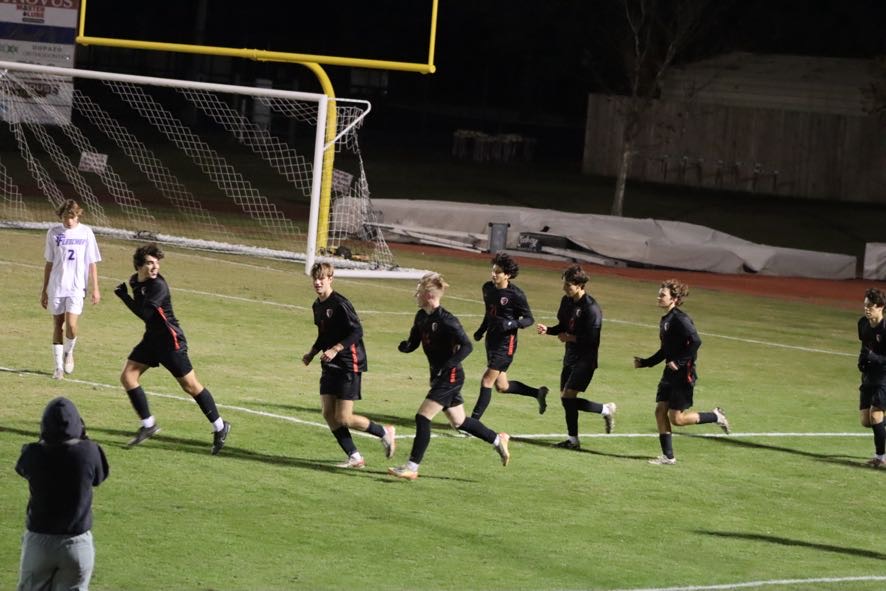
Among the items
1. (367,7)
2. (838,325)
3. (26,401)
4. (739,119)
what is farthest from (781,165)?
(26,401)

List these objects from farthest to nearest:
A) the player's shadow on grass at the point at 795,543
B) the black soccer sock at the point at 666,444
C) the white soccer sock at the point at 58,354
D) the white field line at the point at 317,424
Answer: the white soccer sock at the point at 58,354, the white field line at the point at 317,424, the black soccer sock at the point at 666,444, the player's shadow on grass at the point at 795,543

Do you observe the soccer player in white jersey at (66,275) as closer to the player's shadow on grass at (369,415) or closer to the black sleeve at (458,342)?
the player's shadow on grass at (369,415)

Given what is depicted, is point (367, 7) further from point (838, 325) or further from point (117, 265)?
point (838, 325)

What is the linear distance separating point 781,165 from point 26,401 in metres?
42.6

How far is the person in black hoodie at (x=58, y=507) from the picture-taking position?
7.34 metres

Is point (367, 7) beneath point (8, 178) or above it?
above

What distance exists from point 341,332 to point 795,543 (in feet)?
13.8

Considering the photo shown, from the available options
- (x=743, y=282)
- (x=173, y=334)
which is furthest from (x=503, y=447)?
(x=743, y=282)

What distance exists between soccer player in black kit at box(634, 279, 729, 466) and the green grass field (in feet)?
1.54

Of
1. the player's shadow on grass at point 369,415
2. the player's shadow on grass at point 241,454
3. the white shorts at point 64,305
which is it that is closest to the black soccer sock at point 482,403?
the player's shadow on grass at point 369,415

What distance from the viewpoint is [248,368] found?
18.0 metres

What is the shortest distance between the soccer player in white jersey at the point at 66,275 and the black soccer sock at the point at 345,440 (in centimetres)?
432

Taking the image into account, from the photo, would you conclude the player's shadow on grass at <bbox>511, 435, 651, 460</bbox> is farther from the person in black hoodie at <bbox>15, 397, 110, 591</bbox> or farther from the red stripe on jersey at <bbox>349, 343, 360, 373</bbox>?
the person in black hoodie at <bbox>15, 397, 110, 591</bbox>

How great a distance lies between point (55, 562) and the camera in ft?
24.1
